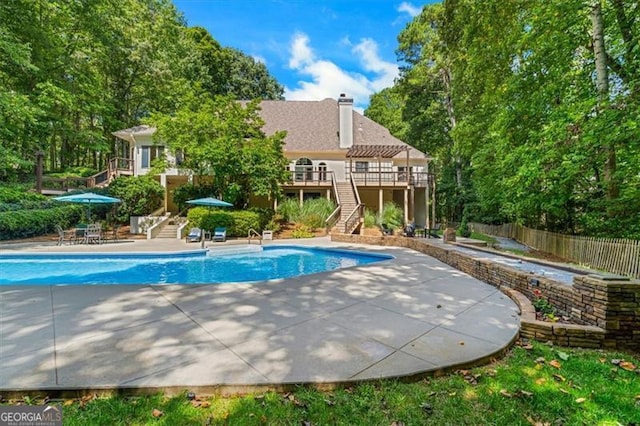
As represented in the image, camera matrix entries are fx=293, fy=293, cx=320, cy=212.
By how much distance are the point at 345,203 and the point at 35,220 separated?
1609 centimetres

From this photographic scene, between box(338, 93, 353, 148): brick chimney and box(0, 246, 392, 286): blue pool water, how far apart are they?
11.3 metres

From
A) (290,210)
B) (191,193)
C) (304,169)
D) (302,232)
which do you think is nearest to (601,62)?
(302,232)

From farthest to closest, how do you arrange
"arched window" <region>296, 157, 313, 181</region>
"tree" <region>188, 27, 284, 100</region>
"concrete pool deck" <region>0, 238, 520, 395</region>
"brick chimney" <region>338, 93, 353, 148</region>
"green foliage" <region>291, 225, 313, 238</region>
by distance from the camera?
"tree" <region>188, 27, 284, 100</region> → "brick chimney" <region>338, 93, 353, 148</region> → "arched window" <region>296, 157, 313, 181</region> → "green foliage" <region>291, 225, 313, 238</region> → "concrete pool deck" <region>0, 238, 520, 395</region>

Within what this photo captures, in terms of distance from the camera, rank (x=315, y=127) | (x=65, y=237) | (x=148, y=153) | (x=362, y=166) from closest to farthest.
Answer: (x=65, y=237) → (x=148, y=153) → (x=362, y=166) → (x=315, y=127)

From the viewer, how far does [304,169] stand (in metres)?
21.3

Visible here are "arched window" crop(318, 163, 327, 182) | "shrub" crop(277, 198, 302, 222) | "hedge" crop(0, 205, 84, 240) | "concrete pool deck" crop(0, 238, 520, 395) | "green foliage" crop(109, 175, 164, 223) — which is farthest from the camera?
"arched window" crop(318, 163, 327, 182)

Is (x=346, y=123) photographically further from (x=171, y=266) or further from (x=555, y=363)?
(x=555, y=363)

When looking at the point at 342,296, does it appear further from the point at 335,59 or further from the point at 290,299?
the point at 335,59

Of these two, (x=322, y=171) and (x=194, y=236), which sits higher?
(x=322, y=171)

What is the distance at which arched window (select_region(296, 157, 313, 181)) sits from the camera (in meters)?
21.0

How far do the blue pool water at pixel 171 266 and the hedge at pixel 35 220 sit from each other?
172 inches

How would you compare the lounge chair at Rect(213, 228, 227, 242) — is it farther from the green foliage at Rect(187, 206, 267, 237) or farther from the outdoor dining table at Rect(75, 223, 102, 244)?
the outdoor dining table at Rect(75, 223, 102, 244)

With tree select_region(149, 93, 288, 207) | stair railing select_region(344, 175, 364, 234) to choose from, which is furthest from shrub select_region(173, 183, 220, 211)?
stair railing select_region(344, 175, 364, 234)

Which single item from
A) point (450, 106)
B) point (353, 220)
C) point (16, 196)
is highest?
point (450, 106)
